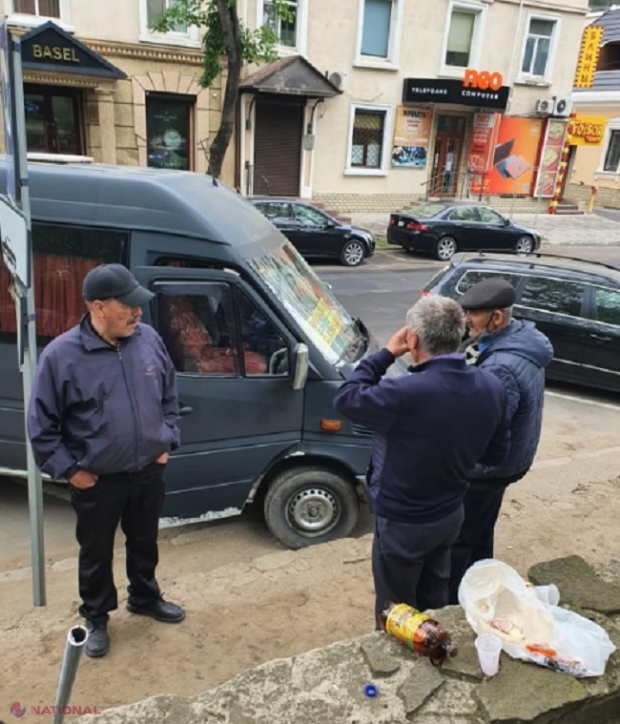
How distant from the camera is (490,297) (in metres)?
3.21

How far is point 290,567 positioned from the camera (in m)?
4.09

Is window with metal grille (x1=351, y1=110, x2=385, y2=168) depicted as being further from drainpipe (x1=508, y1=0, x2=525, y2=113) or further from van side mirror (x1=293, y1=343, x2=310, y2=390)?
van side mirror (x1=293, y1=343, x2=310, y2=390)

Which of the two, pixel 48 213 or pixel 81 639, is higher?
pixel 48 213

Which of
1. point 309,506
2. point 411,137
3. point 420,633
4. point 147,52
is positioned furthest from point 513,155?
point 420,633

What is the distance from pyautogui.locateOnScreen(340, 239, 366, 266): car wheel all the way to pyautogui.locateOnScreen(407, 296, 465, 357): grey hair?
42.1 feet

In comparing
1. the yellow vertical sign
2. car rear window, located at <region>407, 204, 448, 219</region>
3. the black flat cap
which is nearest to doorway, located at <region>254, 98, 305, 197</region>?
car rear window, located at <region>407, 204, 448, 219</region>

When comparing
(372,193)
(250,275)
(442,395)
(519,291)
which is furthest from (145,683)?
(372,193)

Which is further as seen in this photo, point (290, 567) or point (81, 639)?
point (290, 567)

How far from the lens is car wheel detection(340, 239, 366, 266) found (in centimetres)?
1520

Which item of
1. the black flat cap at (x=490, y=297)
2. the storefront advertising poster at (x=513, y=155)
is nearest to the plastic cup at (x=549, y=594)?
the black flat cap at (x=490, y=297)

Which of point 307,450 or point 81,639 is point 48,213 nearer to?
point 307,450

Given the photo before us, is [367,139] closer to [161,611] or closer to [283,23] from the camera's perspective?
[283,23]

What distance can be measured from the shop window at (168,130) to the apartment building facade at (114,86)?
0.09ft

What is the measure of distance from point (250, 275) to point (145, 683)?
2.41 m
